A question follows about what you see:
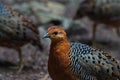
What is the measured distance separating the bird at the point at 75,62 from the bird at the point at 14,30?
62.9 inches

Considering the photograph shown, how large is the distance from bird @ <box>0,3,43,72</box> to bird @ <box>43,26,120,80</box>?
160 centimetres

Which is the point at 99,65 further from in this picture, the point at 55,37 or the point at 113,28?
the point at 113,28

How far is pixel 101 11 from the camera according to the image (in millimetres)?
9211

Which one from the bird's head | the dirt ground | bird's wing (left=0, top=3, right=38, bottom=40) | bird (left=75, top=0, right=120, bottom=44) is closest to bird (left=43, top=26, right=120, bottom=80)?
the bird's head

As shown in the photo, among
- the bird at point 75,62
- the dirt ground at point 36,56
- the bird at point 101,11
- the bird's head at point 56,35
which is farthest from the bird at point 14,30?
the bird at point 101,11

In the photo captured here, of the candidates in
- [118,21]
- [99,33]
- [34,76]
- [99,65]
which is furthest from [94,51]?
[99,33]

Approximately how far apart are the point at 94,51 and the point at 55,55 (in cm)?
53

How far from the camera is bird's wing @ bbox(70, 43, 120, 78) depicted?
18.0 feet

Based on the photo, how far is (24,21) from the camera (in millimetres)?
7238

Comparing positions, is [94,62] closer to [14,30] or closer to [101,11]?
[14,30]

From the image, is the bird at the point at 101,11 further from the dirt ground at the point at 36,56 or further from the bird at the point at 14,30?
the bird at the point at 14,30

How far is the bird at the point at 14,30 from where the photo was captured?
7.05m

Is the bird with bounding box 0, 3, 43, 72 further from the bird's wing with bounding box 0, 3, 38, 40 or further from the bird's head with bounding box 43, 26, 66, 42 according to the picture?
the bird's head with bounding box 43, 26, 66, 42

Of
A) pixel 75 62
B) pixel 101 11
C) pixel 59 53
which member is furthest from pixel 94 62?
pixel 101 11
